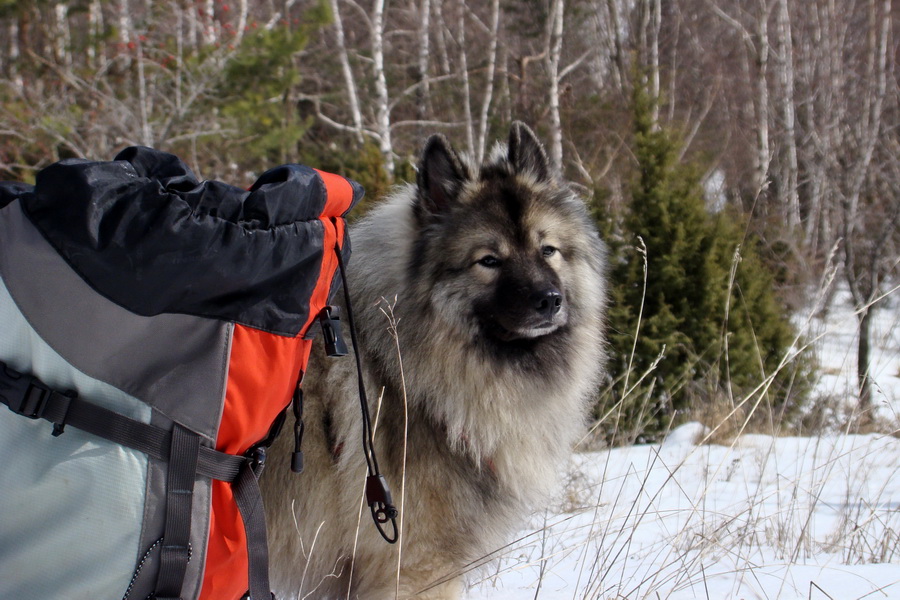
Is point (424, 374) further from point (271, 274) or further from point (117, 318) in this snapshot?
point (117, 318)

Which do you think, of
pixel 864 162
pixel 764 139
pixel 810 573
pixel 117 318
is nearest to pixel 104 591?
pixel 117 318

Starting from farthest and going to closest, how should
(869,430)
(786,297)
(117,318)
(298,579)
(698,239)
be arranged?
(786,297) < (698,239) < (869,430) < (298,579) < (117,318)

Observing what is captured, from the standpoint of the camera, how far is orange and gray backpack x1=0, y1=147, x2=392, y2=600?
1463 millimetres

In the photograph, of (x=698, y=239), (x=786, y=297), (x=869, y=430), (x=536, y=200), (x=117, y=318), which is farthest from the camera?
(x=786, y=297)

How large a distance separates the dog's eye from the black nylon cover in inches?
35.4

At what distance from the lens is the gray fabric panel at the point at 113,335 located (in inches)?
57.6

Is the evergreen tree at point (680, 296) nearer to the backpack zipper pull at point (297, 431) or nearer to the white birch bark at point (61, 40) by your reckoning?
the backpack zipper pull at point (297, 431)

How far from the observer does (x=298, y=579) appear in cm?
241

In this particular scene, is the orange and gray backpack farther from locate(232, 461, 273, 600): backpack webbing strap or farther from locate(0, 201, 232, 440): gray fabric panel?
locate(232, 461, 273, 600): backpack webbing strap

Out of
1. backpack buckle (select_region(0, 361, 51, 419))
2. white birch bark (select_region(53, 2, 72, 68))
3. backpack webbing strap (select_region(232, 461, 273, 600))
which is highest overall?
white birch bark (select_region(53, 2, 72, 68))

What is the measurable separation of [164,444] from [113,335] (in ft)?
0.85

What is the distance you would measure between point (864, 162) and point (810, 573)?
7533 millimetres

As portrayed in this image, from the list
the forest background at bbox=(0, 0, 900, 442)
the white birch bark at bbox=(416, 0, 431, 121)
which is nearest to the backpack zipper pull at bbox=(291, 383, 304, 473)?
the forest background at bbox=(0, 0, 900, 442)

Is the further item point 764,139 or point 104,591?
point 764,139
